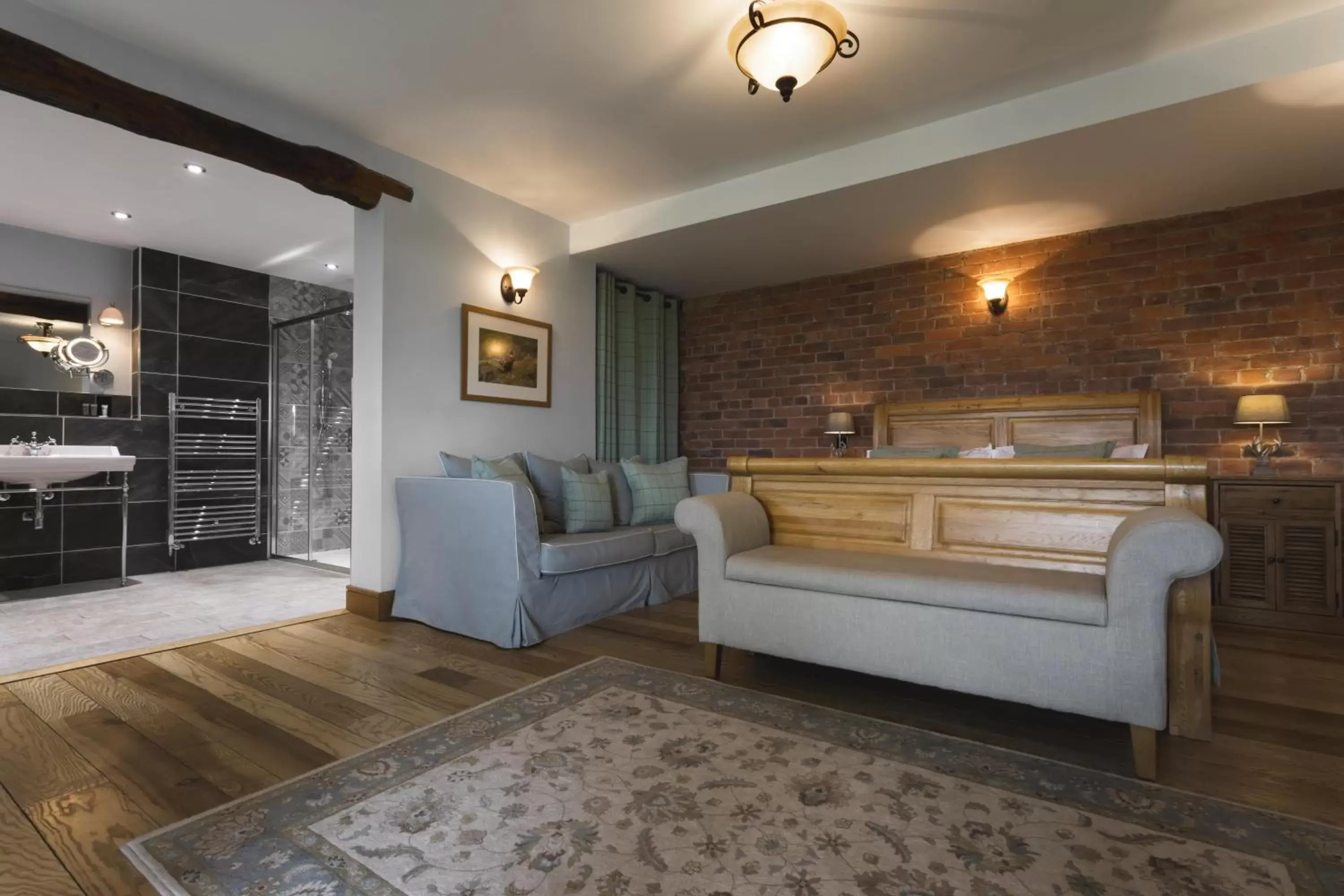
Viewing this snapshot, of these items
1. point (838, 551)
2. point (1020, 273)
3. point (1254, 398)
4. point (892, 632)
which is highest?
point (1020, 273)

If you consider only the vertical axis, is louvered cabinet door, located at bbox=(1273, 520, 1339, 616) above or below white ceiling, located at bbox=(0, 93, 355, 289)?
below

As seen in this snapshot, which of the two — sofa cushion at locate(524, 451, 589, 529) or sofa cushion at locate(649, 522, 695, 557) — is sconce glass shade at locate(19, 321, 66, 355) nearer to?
sofa cushion at locate(524, 451, 589, 529)

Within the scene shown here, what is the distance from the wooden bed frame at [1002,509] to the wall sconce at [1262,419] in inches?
54.6

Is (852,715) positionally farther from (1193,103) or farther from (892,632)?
(1193,103)

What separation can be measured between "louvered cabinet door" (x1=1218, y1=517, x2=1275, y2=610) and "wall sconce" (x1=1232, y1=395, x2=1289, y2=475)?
0.30m

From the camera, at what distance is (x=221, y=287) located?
5355 mm

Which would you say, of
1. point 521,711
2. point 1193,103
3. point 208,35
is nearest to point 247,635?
point 521,711

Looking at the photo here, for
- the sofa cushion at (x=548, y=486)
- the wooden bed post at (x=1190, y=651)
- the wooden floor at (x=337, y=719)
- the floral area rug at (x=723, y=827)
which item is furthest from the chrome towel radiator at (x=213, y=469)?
the wooden bed post at (x=1190, y=651)

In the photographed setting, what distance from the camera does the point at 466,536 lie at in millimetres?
3201

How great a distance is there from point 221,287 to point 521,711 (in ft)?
16.3

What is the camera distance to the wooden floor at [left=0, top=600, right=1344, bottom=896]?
1.61m

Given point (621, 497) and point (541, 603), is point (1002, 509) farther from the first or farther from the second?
point (621, 497)

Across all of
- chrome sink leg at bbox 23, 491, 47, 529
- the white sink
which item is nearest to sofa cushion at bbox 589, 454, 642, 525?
the white sink

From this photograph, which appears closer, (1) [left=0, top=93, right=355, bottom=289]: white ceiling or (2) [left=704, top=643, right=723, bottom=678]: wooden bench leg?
(2) [left=704, top=643, right=723, bottom=678]: wooden bench leg
